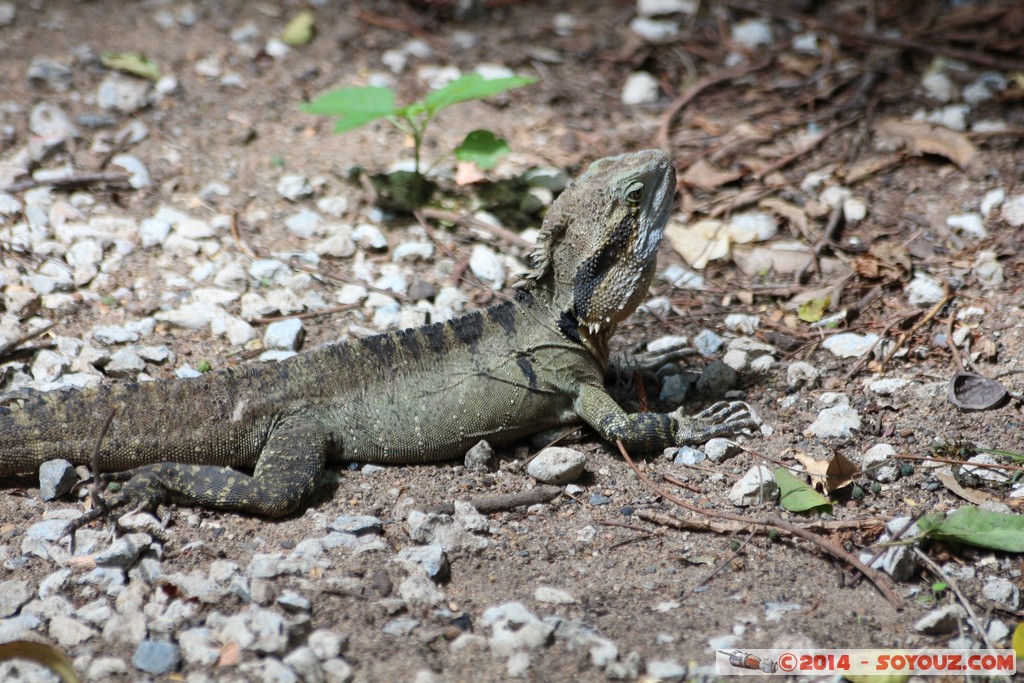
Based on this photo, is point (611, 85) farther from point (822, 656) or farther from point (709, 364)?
point (822, 656)

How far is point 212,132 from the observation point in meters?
7.14

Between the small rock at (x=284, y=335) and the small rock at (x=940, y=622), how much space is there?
3.54m

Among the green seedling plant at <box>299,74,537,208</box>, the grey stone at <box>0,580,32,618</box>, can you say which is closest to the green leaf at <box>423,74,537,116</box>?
the green seedling plant at <box>299,74,537,208</box>

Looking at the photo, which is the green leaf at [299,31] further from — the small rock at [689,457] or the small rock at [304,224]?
the small rock at [689,457]

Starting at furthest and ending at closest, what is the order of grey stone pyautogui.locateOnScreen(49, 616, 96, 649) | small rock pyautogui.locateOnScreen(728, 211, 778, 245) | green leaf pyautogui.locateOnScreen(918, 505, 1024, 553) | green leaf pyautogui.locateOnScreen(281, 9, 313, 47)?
1. green leaf pyautogui.locateOnScreen(281, 9, 313, 47)
2. small rock pyautogui.locateOnScreen(728, 211, 778, 245)
3. green leaf pyautogui.locateOnScreen(918, 505, 1024, 553)
4. grey stone pyautogui.locateOnScreen(49, 616, 96, 649)

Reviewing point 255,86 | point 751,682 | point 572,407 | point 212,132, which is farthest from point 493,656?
point 255,86

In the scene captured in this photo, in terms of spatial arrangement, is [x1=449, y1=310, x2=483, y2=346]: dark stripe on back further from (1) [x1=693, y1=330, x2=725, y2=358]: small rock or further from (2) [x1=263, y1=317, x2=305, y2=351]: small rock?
(1) [x1=693, y1=330, x2=725, y2=358]: small rock

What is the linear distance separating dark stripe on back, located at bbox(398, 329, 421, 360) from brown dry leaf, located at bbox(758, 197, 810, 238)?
3009 mm

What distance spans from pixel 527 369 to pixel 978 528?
2.28 metres

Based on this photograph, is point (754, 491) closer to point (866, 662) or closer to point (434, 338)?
point (866, 662)

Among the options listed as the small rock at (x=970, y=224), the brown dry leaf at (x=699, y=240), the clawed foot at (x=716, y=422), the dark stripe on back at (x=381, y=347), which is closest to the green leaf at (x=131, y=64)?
the dark stripe on back at (x=381, y=347)

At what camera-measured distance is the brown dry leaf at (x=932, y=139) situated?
21.9ft

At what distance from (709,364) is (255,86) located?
4505 millimetres

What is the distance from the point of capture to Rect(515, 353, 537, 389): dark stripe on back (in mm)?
5008
